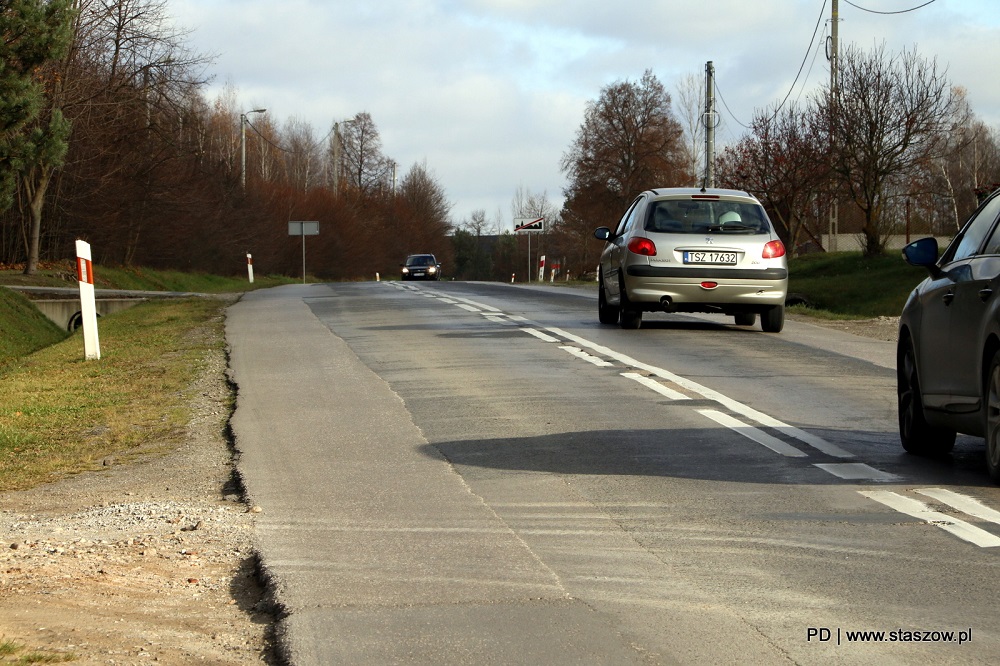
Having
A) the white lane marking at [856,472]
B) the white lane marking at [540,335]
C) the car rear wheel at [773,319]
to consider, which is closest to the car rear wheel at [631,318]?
the white lane marking at [540,335]

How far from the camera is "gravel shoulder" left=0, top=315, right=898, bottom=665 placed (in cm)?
422

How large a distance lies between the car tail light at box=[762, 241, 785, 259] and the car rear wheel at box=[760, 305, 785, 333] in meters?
0.75

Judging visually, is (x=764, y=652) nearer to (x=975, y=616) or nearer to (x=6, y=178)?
(x=975, y=616)

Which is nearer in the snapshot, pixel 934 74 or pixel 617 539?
pixel 617 539

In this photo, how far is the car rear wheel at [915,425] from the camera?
25.2 feet

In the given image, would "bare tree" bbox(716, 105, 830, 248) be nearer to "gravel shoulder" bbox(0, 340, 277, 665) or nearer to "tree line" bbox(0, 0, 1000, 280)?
"tree line" bbox(0, 0, 1000, 280)

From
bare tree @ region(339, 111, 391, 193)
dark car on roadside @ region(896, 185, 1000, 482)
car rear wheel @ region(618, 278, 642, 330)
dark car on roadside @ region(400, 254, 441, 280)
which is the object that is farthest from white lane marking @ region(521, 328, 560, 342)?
bare tree @ region(339, 111, 391, 193)

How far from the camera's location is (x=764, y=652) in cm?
410

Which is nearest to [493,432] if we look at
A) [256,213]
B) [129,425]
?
[129,425]

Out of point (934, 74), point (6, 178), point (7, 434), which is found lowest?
point (7, 434)

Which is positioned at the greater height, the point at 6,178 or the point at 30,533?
the point at 6,178

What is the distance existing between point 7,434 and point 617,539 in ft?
17.2

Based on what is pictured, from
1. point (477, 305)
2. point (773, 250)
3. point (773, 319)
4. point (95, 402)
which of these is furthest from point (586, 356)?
point (477, 305)

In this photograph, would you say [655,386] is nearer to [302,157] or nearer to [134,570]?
[134,570]
